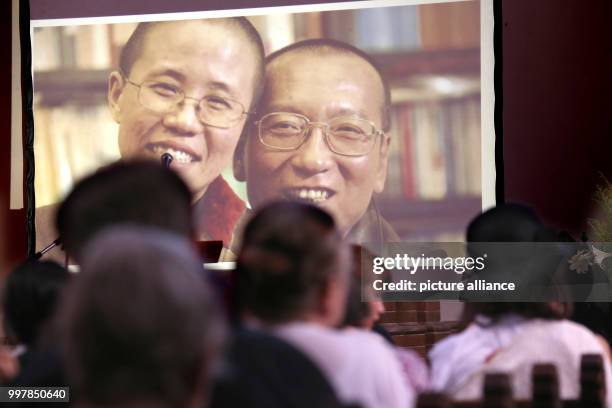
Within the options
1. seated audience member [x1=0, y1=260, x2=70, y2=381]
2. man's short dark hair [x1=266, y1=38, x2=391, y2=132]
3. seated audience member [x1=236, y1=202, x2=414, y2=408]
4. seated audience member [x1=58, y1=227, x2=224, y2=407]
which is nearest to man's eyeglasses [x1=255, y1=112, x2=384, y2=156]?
man's short dark hair [x1=266, y1=38, x2=391, y2=132]

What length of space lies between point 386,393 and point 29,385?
492 mm

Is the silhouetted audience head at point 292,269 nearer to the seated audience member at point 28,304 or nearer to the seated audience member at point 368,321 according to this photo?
the seated audience member at point 368,321

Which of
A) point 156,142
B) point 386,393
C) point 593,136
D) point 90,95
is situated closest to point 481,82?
point 593,136

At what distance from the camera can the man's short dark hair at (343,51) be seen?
5766mm

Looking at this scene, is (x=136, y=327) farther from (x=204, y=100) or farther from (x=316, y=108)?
(x=204, y=100)

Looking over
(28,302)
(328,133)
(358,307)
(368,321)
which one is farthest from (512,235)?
(328,133)

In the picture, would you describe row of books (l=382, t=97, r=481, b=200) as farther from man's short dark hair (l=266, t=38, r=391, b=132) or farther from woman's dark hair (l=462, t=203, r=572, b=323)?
woman's dark hair (l=462, t=203, r=572, b=323)

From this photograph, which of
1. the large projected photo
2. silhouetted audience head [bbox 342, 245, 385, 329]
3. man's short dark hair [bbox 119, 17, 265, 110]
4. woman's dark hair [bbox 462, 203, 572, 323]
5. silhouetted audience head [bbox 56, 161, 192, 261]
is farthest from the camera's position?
man's short dark hair [bbox 119, 17, 265, 110]

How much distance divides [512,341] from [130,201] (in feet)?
3.42

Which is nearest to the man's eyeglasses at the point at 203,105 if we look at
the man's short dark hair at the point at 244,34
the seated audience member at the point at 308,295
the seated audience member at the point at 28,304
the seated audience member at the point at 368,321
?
the man's short dark hair at the point at 244,34

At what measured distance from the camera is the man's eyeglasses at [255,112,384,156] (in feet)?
18.8

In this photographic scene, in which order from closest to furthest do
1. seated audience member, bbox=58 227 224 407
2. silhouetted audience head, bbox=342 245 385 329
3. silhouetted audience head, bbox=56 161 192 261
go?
1. seated audience member, bbox=58 227 224 407
2. silhouetted audience head, bbox=56 161 192 261
3. silhouetted audience head, bbox=342 245 385 329

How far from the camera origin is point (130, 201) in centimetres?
133

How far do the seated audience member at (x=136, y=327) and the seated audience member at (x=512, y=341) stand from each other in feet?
3.70
